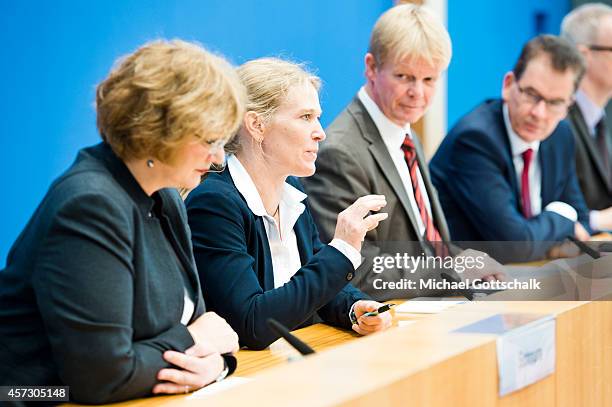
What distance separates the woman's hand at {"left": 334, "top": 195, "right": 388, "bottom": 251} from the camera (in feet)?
7.33

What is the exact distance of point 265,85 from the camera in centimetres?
249

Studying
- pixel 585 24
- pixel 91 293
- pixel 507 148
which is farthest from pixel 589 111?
pixel 91 293

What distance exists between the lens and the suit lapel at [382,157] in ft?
10.0

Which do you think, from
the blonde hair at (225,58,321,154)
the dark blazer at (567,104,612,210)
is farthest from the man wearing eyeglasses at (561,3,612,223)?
the blonde hair at (225,58,321,154)

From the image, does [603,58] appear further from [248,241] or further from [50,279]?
[50,279]

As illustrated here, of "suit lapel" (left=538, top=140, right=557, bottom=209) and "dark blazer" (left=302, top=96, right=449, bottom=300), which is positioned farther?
"suit lapel" (left=538, top=140, right=557, bottom=209)

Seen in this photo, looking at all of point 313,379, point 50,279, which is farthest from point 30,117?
point 313,379

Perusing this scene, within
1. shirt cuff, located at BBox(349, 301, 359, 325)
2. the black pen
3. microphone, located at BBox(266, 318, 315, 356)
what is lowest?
shirt cuff, located at BBox(349, 301, 359, 325)

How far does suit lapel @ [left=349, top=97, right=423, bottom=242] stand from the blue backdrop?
55cm

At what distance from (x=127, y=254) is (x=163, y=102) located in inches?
12.0

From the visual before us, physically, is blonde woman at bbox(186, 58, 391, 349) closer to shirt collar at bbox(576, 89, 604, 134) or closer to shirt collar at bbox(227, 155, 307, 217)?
shirt collar at bbox(227, 155, 307, 217)

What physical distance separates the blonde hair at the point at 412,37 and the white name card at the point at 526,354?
5.42ft

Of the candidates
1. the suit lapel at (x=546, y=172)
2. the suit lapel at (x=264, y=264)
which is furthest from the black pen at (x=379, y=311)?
the suit lapel at (x=546, y=172)

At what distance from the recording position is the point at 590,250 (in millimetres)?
2436
